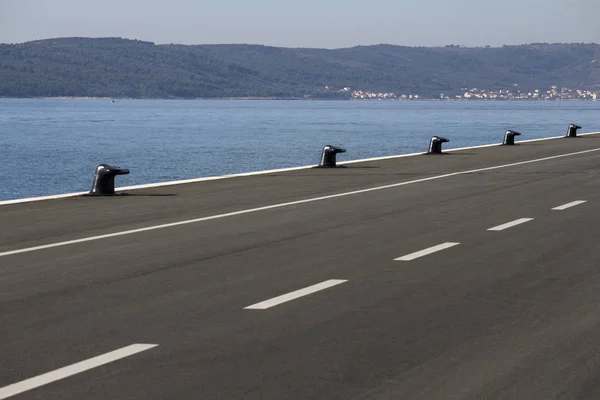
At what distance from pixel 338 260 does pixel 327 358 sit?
4.68 m

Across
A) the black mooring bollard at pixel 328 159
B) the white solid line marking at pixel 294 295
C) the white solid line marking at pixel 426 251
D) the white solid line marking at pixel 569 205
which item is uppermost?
the white solid line marking at pixel 294 295

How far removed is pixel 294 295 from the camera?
9.55 meters

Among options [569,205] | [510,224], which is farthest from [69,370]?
[569,205]

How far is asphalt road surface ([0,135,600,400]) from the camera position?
261 inches

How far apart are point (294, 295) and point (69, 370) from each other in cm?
301

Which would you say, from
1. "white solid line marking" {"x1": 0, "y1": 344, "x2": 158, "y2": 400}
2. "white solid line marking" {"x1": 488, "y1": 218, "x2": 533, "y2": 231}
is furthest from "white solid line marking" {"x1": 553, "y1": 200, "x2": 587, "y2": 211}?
"white solid line marking" {"x1": 0, "y1": 344, "x2": 158, "y2": 400}

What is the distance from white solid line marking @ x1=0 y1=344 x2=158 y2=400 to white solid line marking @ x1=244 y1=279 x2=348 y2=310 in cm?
163

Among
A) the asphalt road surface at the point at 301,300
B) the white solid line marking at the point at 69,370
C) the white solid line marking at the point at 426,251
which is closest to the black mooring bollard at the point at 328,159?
the asphalt road surface at the point at 301,300

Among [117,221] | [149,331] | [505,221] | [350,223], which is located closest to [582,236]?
[505,221]

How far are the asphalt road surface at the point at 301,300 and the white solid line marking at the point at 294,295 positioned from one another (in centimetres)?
3

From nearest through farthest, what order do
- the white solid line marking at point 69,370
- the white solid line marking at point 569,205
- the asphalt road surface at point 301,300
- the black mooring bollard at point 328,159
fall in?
the white solid line marking at point 69,370 < the asphalt road surface at point 301,300 < the white solid line marking at point 569,205 < the black mooring bollard at point 328,159

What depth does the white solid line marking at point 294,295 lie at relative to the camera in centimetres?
903

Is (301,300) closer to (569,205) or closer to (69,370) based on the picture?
(69,370)

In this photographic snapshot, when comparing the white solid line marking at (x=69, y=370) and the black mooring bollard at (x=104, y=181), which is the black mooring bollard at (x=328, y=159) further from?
the white solid line marking at (x=69, y=370)
